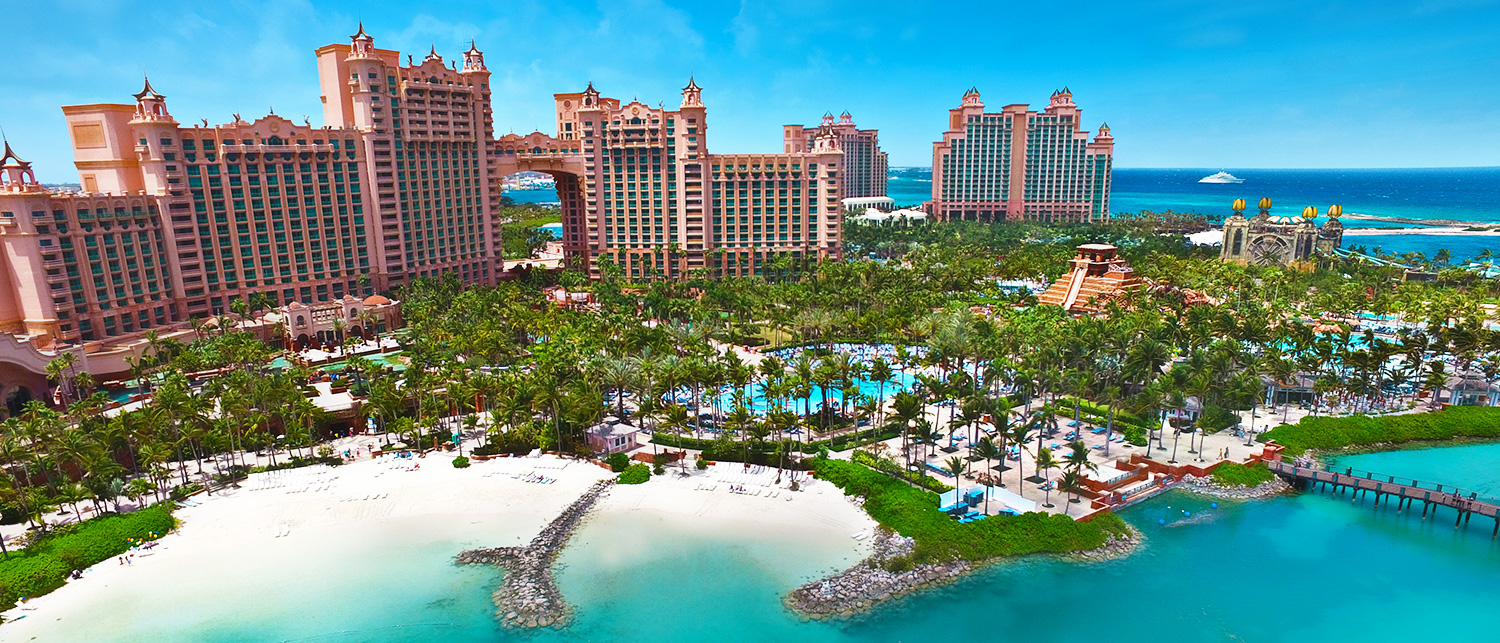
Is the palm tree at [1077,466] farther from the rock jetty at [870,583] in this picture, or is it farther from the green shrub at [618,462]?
the green shrub at [618,462]

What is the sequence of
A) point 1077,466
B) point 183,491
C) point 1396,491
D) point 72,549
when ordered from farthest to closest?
point 183,491 → point 1396,491 → point 1077,466 → point 72,549

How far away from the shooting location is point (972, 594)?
45312 mm

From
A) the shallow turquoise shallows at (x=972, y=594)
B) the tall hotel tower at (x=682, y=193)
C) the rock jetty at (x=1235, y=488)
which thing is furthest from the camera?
the tall hotel tower at (x=682, y=193)

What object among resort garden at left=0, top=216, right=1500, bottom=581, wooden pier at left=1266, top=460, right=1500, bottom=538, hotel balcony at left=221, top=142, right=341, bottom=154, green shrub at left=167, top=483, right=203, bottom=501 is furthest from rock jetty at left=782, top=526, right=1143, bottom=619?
hotel balcony at left=221, top=142, right=341, bottom=154

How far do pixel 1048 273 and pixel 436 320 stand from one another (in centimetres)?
8758

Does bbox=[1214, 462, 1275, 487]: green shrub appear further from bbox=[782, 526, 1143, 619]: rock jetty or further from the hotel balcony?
the hotel balcony

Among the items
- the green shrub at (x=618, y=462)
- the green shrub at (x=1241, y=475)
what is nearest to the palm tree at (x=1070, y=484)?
the green shrub at (x=1241, y=475)

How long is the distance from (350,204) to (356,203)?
98cm

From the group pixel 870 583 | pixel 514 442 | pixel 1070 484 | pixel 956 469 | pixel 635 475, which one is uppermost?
pixel 956 469

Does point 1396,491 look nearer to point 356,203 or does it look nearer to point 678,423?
point 678,423

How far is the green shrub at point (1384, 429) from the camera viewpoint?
64.9 m

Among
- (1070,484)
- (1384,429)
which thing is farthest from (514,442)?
(1384,429)

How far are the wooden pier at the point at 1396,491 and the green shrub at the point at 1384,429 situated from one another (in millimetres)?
4959

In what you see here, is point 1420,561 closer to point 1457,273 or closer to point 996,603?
point 996,603
